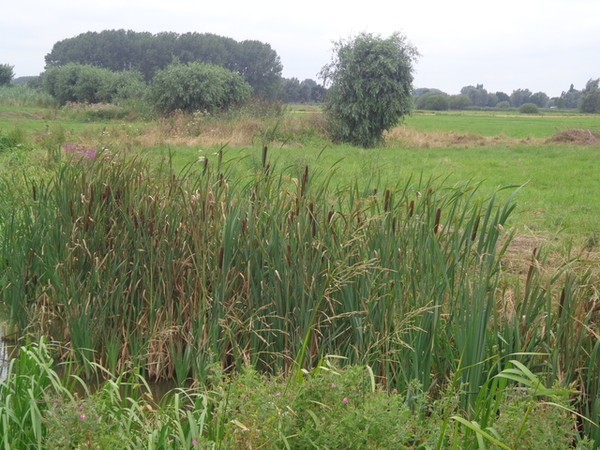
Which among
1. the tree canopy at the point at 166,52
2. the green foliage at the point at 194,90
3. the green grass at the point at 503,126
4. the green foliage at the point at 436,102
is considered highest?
the tree canopy at the point at 166,52

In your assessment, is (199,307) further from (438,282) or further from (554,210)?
(554,210)

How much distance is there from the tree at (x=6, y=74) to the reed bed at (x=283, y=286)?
6133 cm

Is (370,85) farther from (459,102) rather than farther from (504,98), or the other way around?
(504,98)

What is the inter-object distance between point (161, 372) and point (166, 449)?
1.45 m

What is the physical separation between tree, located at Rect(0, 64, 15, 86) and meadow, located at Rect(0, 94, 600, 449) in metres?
61.1

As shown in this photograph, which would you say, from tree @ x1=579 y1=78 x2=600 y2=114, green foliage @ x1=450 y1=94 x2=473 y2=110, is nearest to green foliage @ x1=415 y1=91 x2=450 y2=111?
green foliage @ x1=450 y1=94 x2=473 y2=110

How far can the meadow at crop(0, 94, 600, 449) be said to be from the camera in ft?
6.80

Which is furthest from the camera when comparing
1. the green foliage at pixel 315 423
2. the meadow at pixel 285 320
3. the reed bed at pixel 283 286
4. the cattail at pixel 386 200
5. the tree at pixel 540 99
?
the tree at pixel 540 99

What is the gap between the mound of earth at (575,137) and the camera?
19875 mm

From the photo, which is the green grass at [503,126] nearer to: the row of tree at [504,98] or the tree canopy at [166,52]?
the row of tree at [504,98]

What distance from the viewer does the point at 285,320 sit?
300cm

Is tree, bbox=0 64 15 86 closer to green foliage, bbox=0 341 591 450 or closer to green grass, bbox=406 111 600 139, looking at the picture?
green grass, bbox=406 111 600 139

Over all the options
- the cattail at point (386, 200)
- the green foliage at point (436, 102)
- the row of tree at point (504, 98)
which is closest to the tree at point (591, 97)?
the row of tree at point (504, 98)

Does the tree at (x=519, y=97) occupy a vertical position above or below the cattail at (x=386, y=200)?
above
